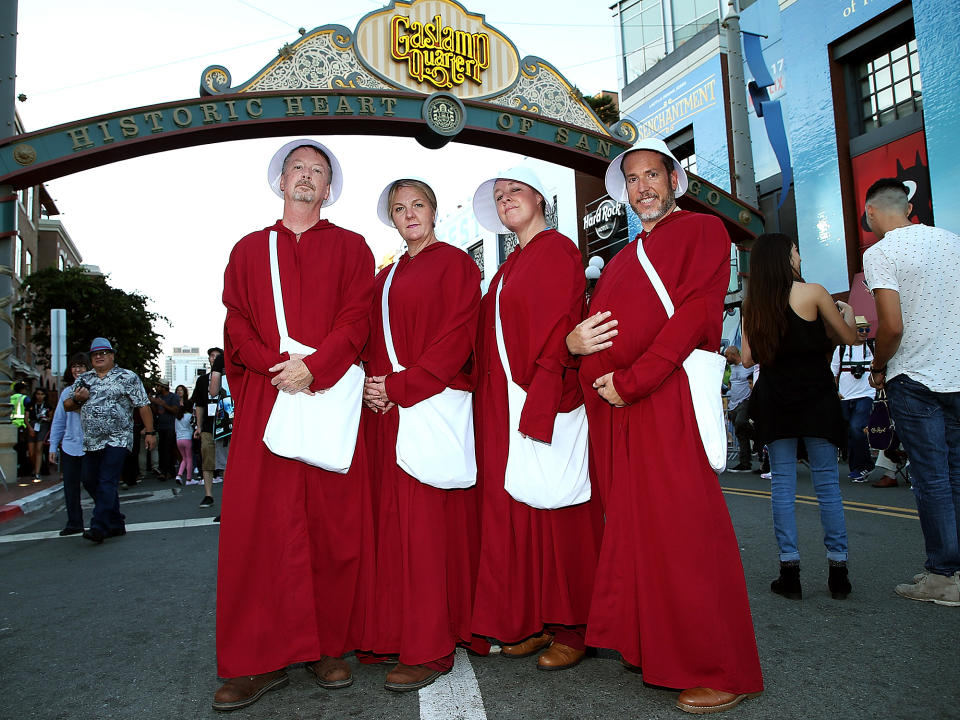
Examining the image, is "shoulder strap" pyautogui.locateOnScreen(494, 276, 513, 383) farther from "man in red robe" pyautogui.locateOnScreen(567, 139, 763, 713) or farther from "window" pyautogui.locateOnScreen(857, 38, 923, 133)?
"window" pyautogui.locateOnScreen(857, 38, 923, 133)

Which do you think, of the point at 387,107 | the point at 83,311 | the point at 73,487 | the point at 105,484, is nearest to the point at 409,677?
the point at 105,484

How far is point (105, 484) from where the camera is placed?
6676mm

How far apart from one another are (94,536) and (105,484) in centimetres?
53

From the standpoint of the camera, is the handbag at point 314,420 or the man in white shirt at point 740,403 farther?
the man in white shirt at point 740,403

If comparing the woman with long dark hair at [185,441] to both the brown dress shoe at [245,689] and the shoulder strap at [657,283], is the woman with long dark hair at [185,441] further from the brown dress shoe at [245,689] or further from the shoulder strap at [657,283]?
the shoulder strap at [657,283]

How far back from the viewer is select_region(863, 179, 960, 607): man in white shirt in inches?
138

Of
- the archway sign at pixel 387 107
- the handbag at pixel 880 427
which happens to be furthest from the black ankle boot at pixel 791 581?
the archway sign at pixel 387 107

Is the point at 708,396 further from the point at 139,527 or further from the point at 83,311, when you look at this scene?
the point at 83,311

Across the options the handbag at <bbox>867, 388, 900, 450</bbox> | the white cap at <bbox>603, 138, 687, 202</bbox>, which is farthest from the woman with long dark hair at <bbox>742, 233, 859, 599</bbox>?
the handbag at <bbox>867, 388, 900, 450</bbox>

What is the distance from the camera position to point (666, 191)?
294 centimetres

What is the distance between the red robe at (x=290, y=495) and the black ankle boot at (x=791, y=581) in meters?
2.26

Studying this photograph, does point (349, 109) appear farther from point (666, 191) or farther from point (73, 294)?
point (73, 294)

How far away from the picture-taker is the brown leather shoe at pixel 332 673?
272 cm

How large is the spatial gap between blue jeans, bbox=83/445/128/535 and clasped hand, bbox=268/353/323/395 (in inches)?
187
